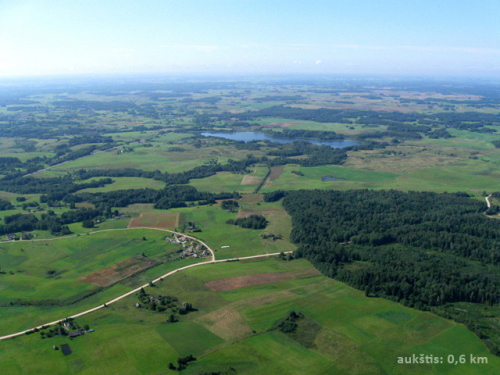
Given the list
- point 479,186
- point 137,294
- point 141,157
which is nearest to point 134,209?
point 137,294

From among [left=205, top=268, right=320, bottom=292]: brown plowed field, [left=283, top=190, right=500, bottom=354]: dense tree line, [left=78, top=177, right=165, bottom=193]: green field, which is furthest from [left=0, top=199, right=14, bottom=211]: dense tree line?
[left=283, top=190, right=500, bottom=354]: dense tree line

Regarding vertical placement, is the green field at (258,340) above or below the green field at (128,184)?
below

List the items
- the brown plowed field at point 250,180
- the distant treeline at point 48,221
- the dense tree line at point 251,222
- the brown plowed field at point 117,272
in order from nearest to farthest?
→ the brown plowed field at point 117,272, the distant treeline at point 48,221, the dense tree line at point 251,222, the brown plowed field at point 250,180

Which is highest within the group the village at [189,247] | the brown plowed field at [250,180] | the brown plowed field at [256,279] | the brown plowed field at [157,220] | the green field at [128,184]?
the brown plowed field at [250,180]

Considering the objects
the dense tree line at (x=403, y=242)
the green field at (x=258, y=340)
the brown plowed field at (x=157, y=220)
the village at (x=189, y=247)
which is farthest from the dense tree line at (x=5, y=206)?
the dense tree line at (x=403, y=242)

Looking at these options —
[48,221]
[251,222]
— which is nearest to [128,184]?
[48,221]

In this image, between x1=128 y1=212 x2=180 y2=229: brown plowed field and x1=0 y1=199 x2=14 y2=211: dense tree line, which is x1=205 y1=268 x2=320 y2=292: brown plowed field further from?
x1=0 y1=199 x2=14 y2=211: dense tree line

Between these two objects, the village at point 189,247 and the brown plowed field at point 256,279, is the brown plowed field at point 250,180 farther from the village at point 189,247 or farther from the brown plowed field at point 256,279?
the brown plowed field at point 256,279
